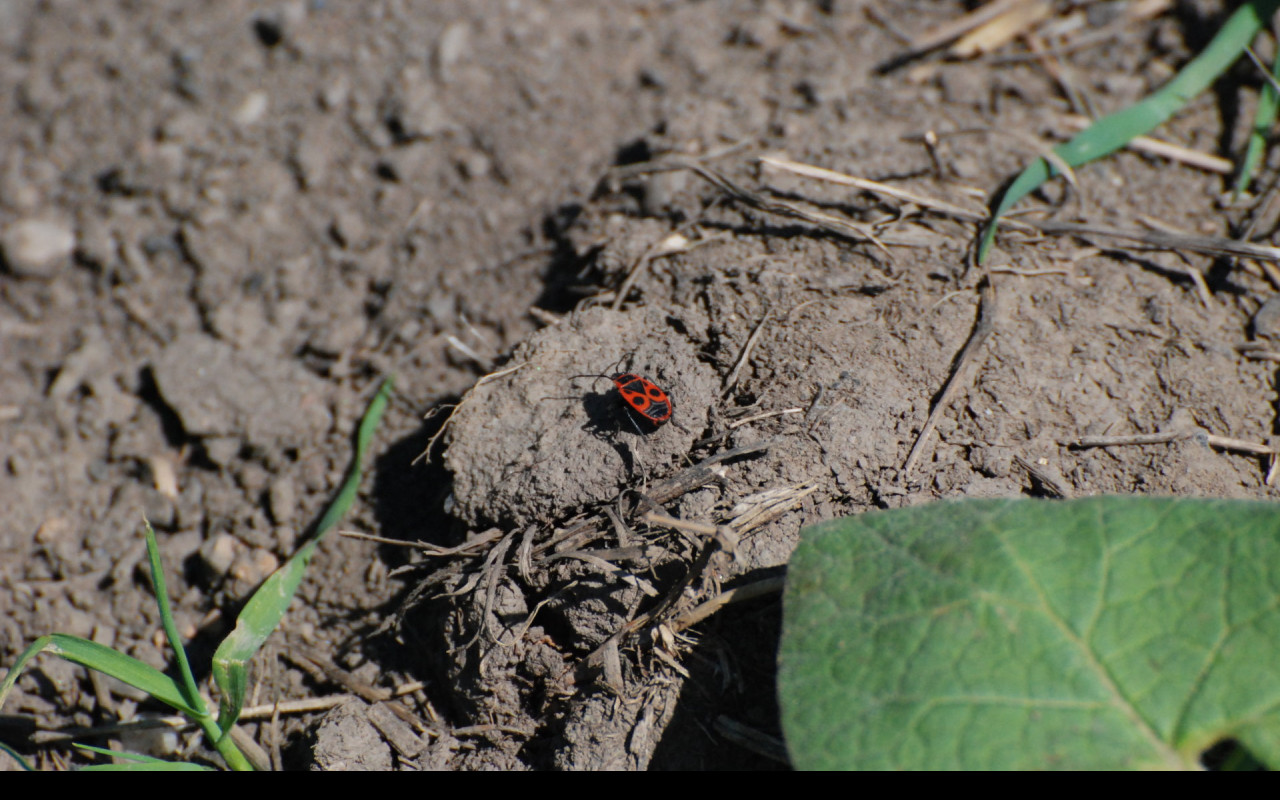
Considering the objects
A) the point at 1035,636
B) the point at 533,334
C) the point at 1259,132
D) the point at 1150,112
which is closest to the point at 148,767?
the point at 533,334

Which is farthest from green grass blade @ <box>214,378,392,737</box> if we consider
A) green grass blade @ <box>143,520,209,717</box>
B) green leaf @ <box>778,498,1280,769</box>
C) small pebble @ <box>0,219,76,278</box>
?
small pebble @ <box>0,219,76,278</box>

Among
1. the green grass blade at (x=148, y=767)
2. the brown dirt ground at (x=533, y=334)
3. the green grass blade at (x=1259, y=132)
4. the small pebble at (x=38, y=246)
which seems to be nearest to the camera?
the green grass blade at (x=148, y=767)

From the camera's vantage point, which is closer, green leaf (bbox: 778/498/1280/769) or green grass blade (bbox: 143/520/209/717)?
green leaf (bbox: 778/498/1280/769)

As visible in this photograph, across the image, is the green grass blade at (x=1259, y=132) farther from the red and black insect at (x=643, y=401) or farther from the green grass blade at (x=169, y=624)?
the green grass blade at (x=169, y=624)

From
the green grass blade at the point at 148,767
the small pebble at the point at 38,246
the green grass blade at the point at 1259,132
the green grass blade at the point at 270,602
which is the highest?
the green grass blade at the point at 1259,132

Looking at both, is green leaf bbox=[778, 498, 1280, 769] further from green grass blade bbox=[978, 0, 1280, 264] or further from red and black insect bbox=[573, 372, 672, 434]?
green grass blade bbox=[978, 0, 1280, 264]


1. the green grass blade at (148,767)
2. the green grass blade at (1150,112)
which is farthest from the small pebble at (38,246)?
the green grass blade at (1150,112)

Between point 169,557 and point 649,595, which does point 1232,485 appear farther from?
point 169,557
